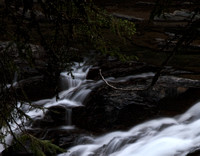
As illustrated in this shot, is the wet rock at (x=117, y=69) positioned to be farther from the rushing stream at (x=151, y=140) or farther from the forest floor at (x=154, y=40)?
the rushing stream at (x=151, y=140)

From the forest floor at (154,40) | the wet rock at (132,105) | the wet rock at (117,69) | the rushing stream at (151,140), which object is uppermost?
the forest floor at (154,40)

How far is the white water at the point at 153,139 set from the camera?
6684mm

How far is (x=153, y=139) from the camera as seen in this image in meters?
7.19

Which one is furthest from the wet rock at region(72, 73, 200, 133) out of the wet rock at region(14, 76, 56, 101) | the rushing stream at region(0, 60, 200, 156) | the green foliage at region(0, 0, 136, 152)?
the green foliage at region(0, 0, 136, 152)

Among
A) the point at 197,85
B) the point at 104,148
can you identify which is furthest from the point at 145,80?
the point at 104,148

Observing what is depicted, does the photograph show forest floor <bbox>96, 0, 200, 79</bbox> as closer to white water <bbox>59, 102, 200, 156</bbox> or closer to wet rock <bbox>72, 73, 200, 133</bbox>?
wet rock <bbox>72, 73, 200, 133</bbox>

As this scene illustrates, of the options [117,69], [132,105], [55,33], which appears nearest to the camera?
[55,33]

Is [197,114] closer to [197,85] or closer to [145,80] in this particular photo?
[197,85]

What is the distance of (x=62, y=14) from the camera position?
3773 mm

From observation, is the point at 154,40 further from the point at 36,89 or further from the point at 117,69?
the point at 36,89

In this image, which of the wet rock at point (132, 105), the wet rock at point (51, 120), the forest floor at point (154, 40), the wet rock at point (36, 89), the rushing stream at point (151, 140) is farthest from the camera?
the forest floor at point (154, 40)

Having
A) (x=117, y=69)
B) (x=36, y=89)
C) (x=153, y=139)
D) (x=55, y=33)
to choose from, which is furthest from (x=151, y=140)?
(x=36, y=89)

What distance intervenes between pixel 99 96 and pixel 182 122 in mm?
2297

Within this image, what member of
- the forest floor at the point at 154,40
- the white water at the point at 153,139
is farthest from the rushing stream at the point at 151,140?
the forest floor at the point at 154,40
